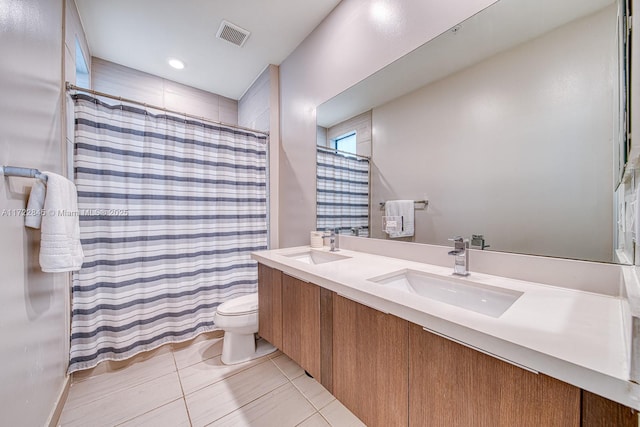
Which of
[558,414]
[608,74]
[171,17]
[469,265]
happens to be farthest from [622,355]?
[171,17]

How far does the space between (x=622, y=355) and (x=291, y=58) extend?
2.55m

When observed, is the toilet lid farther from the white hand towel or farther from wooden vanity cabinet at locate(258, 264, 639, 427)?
the white hand towel

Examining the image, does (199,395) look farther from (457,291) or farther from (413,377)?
(457,291)

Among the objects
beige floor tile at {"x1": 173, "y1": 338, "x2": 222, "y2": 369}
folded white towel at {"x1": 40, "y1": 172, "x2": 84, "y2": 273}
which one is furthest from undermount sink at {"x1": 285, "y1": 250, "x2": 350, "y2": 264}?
folded white towel at {"x1": 40, "y1": 172, "x2": 84, "y2": 273}

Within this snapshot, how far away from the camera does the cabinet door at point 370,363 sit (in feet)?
2.66

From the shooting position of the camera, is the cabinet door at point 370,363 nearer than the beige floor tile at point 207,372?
Yes

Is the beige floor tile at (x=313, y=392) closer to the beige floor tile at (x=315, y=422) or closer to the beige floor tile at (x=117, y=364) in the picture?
the beige floor tile at (x=315, y=422)

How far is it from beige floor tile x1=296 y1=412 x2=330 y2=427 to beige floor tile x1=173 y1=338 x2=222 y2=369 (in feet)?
3.06

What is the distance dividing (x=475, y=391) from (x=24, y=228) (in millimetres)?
1741

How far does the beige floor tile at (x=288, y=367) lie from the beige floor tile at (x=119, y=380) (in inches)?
28.6

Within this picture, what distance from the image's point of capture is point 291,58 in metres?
2.16

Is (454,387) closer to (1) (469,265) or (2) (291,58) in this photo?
(1) (469,265)

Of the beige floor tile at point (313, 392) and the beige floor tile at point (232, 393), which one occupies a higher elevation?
the beige floor tile at point (232, 393)

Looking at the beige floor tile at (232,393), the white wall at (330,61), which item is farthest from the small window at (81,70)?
the beige floor tile at (232,393)
